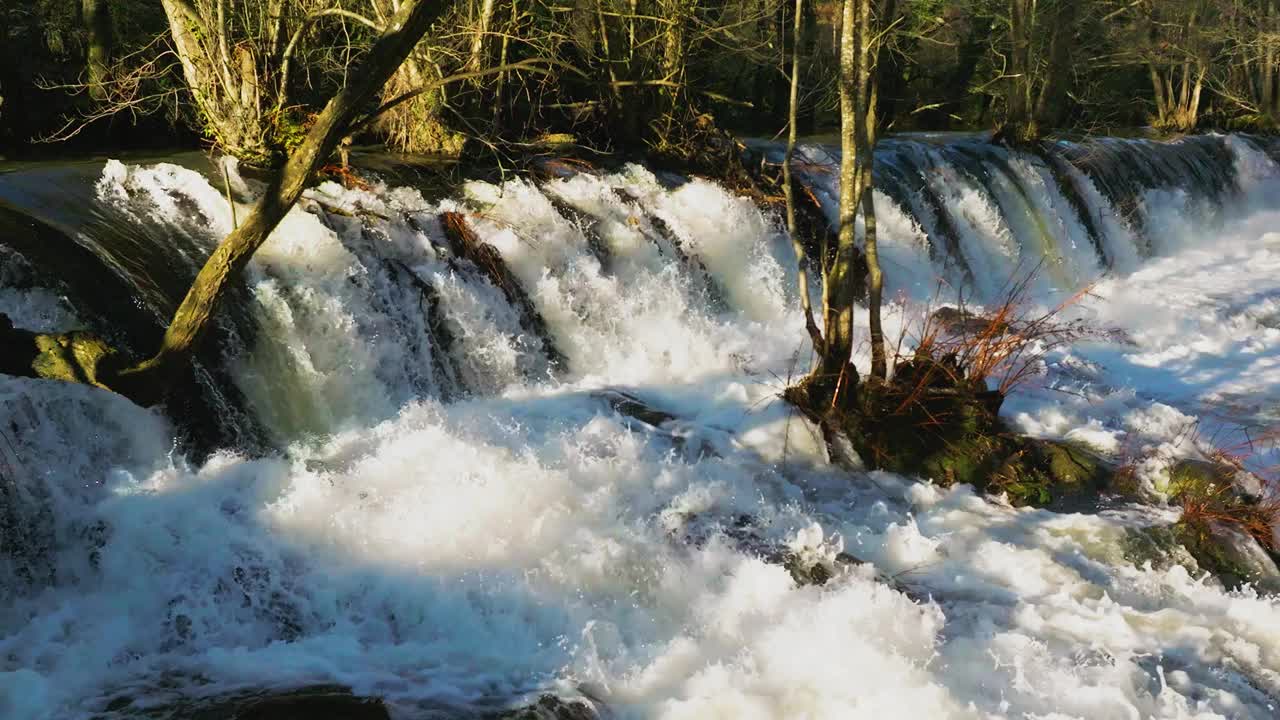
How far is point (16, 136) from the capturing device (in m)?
10.1

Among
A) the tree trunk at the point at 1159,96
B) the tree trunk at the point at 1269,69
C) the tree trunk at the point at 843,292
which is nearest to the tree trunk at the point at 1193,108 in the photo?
the tree trunk at the point at 1159,96

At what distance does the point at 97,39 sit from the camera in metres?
10.5

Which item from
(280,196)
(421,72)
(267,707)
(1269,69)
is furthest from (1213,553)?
(1269,69)

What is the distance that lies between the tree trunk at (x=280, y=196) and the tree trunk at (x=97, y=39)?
6.56 m

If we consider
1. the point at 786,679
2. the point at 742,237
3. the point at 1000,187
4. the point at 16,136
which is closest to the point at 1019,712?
the point at 786,679

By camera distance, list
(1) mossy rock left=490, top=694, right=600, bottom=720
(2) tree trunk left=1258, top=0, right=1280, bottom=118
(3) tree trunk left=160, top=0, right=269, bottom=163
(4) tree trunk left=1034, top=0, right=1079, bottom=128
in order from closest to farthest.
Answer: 1. (1) mossy rock left=490, top=694, right=600, bottom=720
2. (3) tree trunk left=160, top=0, right=269, bottom=163
3. (4) tree trunk left=1034, top=0, right=1079, bottom=128
4. (2) tree trunk left=1258, top=0, right=1280, bottom=118

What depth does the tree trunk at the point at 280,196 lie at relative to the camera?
494 cm

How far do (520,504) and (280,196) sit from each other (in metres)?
1.93

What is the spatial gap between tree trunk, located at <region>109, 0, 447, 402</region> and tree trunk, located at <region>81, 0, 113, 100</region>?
258 inches

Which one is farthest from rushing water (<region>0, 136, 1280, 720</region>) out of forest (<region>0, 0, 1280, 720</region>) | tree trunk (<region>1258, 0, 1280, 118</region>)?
tree trunk (<region>1258, 0, 1280, 118</region>)

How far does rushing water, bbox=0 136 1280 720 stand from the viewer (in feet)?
14.2

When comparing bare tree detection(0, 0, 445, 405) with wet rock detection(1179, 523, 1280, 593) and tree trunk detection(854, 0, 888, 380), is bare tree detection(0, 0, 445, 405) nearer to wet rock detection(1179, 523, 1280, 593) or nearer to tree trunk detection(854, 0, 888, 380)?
tree trunk detection(854, 0, 888, 380)

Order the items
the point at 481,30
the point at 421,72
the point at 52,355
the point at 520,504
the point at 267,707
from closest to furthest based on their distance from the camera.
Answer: the point at 267,707 → the point at 52,355 → the point at 520,504 → the point at 481,30 → the point at 421,72

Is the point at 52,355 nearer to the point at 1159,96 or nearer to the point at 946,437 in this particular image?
the point at 946,437
